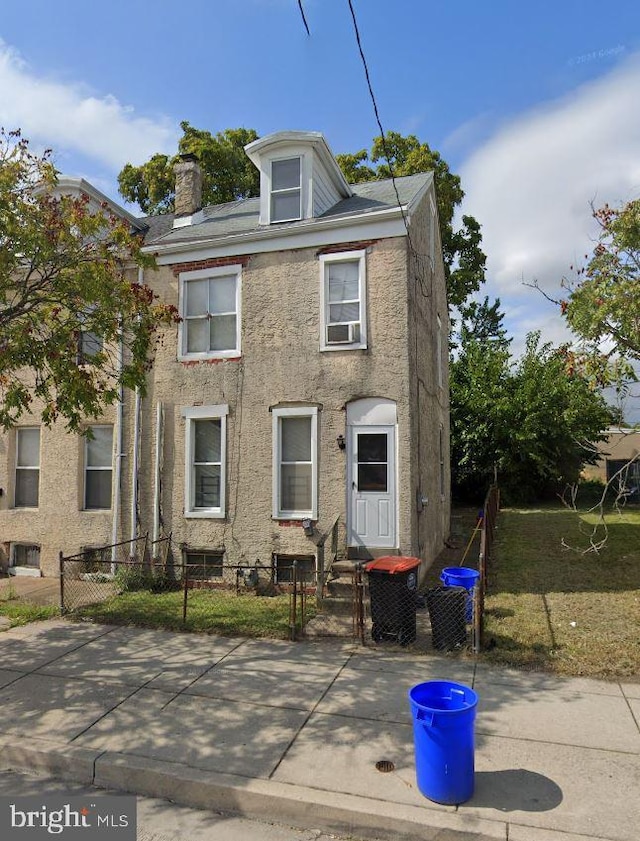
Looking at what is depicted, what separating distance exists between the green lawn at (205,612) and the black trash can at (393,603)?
1292 millimetres

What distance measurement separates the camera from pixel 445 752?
4062 millimetres

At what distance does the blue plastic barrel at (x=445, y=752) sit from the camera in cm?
407

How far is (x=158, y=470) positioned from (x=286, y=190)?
6.06 metres

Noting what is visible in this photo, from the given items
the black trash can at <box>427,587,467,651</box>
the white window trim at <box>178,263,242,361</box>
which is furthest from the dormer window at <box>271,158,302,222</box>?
the black trash can at <box>427,587,467,651</box>

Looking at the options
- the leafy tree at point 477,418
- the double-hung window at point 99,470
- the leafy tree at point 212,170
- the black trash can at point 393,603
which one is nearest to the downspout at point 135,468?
the double-hung window at point 99,470

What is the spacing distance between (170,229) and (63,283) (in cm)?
678

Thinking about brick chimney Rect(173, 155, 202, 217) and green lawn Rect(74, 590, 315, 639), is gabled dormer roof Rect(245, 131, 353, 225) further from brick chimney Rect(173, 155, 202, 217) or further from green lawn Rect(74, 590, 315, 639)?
green lawn Rect(74, 590, 315, 639)

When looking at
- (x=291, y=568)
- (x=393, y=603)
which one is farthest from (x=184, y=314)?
(x=393, y=603)

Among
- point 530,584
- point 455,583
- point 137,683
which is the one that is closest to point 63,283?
point 137,683

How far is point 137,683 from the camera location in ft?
20.7

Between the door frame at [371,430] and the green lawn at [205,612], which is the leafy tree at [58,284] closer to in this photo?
the green lawn at [205,612]

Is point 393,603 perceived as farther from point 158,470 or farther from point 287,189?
point 287,189

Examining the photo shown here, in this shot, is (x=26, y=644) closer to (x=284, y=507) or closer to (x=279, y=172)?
(x=284, y=507)

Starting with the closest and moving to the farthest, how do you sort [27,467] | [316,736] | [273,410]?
[316,736] → [273,410] → [27,467]
